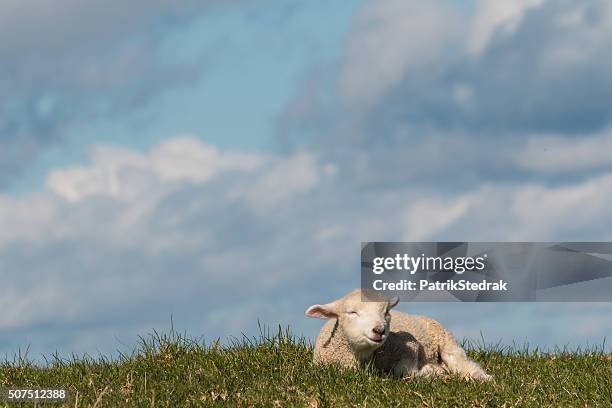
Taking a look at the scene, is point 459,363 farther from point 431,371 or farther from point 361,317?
point 361,317

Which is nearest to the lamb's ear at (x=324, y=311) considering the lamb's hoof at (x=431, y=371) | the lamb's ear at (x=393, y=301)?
the lamb's ear at (x=393, y=301)

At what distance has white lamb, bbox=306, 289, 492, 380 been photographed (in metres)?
11.4

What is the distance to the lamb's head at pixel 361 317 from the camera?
1123cm

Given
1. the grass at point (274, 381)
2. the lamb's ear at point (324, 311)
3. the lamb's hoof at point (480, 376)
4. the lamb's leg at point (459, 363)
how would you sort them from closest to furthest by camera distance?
the grass at point (274, 381)
the lamb's ear at point (324, 311)
the lamb's hoof at point (480, 376)
the lamb's leg at point (459, 363)

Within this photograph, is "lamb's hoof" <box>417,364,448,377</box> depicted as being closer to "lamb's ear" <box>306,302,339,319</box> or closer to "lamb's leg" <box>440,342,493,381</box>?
"lamb's leg" <box>440,342,493,381</box>

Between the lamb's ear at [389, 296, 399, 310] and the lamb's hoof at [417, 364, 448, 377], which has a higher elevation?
the lamb's ear at [389, 296, 399, 310]

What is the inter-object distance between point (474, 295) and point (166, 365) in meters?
4.57

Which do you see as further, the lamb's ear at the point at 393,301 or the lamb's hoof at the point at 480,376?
the lamb's hoof at the point at 480,376

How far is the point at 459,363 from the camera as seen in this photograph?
12.7 meters

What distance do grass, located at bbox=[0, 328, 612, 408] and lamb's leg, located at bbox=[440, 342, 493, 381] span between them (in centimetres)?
31

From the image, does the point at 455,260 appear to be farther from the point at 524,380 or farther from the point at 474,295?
the point at 524,380

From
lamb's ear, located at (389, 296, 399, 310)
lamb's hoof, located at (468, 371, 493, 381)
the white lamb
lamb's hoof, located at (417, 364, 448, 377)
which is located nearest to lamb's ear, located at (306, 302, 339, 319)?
the white lamb

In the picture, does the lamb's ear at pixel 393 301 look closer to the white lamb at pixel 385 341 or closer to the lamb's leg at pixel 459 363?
the white lamb at pixel 385 341

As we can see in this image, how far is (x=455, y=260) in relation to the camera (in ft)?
45.9
